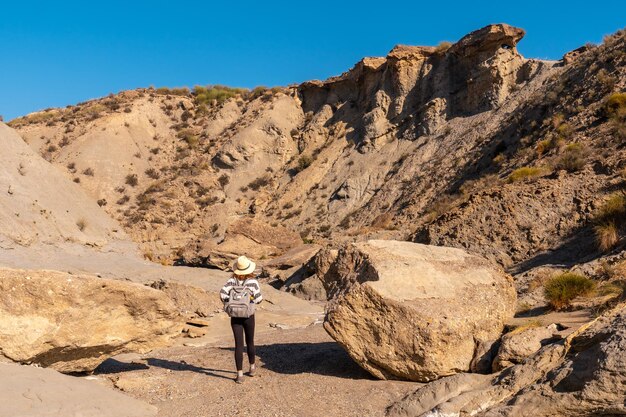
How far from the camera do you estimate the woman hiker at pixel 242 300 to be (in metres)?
6.79

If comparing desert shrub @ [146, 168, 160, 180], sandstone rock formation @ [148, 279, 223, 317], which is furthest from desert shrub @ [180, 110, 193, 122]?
sandstone rock formation @ [148, 279, 223, 317]

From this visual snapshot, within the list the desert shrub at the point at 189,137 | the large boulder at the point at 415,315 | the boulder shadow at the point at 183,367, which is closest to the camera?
the large boulder at the point at 415,315

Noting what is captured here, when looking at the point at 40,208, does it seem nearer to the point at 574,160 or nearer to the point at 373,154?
the point at 373,154

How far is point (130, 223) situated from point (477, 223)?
2379cm

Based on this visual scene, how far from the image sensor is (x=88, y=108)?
44312 mm

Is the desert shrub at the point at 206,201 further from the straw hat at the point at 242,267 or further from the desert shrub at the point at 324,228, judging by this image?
the straw hat at the point at 242,267

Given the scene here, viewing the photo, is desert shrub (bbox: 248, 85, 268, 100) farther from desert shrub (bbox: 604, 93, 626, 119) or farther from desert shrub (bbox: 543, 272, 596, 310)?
desert shrub (bbox: 543, 272, 596, 310)

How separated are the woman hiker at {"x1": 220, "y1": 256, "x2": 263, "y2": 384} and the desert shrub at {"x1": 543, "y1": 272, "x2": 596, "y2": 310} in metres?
4.04

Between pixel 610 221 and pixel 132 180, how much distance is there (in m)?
30.9

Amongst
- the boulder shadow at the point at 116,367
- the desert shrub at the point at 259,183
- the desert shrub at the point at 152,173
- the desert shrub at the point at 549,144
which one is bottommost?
the boulder shadow at the point at 116,367

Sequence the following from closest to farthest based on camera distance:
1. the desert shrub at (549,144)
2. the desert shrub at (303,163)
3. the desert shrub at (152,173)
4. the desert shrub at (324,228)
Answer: the desert shrub at (549,144), the desert shrub at (324,228), the desert shrub at (303,163), the desert shrub at (152,173)

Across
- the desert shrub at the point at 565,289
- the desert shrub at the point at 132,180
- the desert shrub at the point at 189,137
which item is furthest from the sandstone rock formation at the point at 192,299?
the desert shrub at the point at 189,137

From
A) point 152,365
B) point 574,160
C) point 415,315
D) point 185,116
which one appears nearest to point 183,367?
point 152,365

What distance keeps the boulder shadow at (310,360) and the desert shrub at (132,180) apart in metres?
29.5
